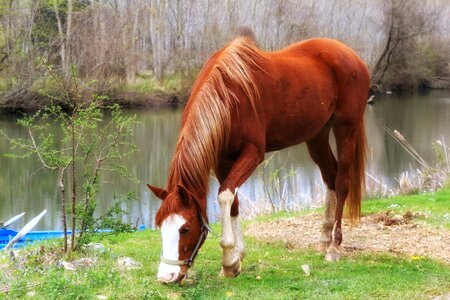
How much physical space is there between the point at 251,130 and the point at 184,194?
88 cm

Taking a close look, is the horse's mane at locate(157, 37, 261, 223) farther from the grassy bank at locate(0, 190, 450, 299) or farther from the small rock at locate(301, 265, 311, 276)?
the small rock at locate(301, 265, 311, 276)

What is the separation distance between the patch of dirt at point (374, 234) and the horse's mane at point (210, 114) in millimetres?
1877

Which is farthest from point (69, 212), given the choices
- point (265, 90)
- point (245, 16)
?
point (245, 16)

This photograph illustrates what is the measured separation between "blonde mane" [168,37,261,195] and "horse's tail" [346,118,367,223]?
146 centimetres

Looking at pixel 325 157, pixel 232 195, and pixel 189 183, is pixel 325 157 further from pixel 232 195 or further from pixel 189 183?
pixel 189 183

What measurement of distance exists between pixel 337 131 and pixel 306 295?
5.99ft

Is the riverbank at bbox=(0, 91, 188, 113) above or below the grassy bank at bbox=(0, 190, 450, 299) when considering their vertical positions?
above

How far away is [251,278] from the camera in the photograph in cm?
413

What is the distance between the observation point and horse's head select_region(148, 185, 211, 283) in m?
3.48

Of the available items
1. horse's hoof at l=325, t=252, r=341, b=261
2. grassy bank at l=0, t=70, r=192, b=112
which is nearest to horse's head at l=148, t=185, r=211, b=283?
horse's hoof at l=325, t=252, r=341, b=261

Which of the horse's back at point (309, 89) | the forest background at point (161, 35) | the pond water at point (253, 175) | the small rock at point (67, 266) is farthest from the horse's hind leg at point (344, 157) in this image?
the forest background at point (161, 35)

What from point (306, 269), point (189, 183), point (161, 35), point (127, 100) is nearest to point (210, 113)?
point (189, 183)

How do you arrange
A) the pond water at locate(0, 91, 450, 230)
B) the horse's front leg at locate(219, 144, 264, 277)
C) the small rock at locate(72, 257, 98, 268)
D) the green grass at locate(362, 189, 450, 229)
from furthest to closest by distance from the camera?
the pond water at locate(0, 91, 450, 230), the green grass at locate(362, 189, 450, 229), the small rock at locate(72, 257, 98, 268), the horse's front leg at locate(219, 144, 264, 277)

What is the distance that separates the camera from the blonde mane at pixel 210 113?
365 cm
